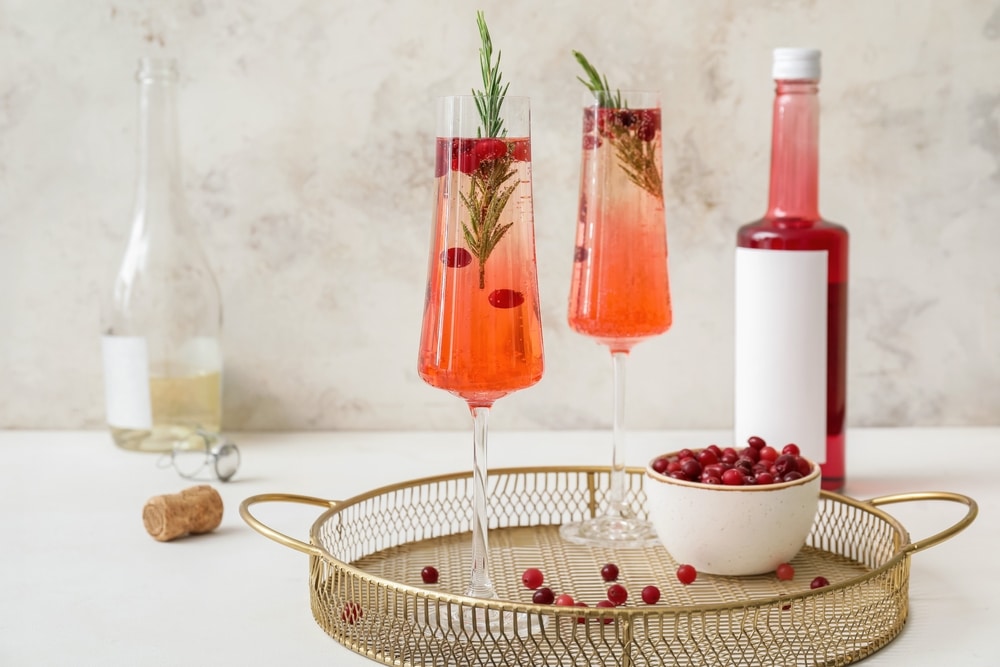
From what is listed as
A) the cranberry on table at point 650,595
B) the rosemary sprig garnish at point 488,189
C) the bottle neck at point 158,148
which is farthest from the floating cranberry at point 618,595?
the bottle neck at point 158,148

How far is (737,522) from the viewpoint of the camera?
39.8 inches

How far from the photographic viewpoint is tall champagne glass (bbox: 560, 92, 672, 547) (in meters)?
1.15

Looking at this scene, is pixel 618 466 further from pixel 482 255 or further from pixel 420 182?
pixel 420 182

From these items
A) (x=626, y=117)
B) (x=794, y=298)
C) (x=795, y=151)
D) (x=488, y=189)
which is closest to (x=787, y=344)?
(x=794, y=298)

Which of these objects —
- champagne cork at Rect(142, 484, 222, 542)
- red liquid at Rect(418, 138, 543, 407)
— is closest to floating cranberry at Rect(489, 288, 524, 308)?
red liquid at Rect(418, 138, 543, 407)

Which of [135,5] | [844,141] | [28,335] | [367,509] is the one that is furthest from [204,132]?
[844,141]

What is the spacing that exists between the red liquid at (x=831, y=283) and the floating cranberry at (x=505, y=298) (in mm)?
481

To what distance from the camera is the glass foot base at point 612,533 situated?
1.13 meters

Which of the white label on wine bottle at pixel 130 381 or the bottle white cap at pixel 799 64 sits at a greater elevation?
the bottle white cap at pixel 799 64

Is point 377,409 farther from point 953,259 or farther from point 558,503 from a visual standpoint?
point 953,259

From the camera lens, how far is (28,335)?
1660mm

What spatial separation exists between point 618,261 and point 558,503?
263mm

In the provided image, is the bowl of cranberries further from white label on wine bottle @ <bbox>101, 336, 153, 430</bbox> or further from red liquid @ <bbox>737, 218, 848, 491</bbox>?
white label on wine bottle @ <bbox>101, 336, 153, 430</bbox>

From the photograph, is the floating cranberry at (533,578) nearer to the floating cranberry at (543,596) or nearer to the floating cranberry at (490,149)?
the floating cranberry at (543,596)
